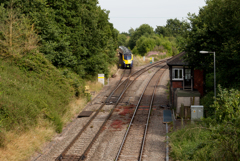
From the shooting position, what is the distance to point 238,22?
16.2 meters

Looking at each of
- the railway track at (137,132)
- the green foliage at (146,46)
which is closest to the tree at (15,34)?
the railway track at (137,132)

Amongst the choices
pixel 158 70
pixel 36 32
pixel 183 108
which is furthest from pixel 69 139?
pixel 158 70

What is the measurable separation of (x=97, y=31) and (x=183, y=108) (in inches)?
669

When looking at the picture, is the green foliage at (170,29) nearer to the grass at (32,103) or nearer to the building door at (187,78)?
the building door at (187,78)

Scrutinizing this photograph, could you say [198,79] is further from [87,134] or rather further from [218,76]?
[87,134]

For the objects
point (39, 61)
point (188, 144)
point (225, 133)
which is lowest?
point (188, 144)

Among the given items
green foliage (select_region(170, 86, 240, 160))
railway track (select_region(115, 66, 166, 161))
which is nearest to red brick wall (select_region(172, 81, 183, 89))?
railway track (select_region(115, 66, 166, 161))

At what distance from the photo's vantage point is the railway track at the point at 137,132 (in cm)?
1314

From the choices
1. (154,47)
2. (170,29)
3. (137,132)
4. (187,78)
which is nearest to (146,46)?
(154,47)

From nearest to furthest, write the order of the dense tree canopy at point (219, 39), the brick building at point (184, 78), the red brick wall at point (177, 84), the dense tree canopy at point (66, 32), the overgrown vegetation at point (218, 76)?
the overgrown vegetation at point (218, 76)
the dense tree canopy at point (219, 39)
the dense tree canopy at point (66, 32)
the brick building at point (184, 78)
the red brick wall at point (177, 84)

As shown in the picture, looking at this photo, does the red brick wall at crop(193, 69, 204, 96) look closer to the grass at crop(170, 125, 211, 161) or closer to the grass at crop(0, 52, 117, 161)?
the grass at crop(170, 125, 211, 161)

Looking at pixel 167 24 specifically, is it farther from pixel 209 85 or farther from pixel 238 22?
pixel 238 22

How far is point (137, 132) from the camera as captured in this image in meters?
16.6

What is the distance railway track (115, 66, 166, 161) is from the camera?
43.1ft
